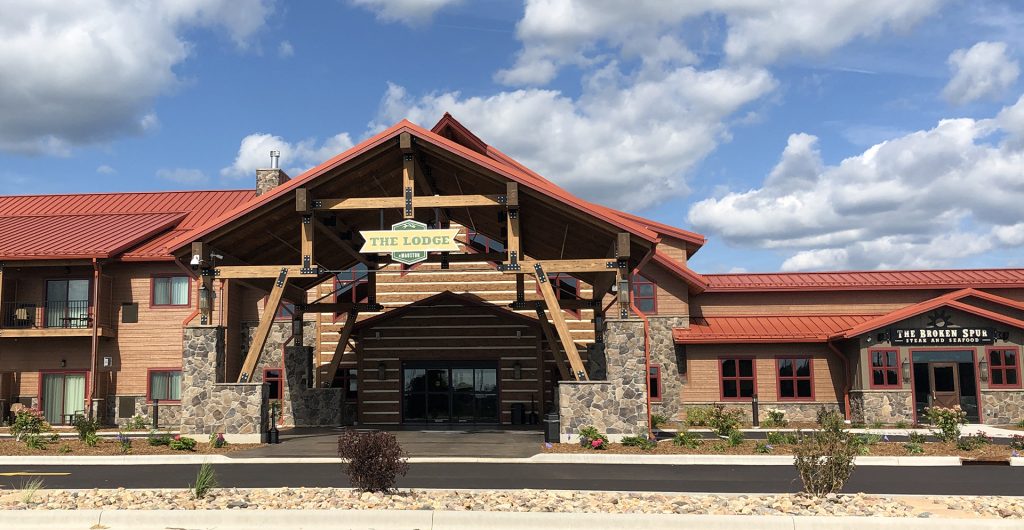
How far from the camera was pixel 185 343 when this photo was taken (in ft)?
71.0

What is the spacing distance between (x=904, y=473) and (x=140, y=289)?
994 inches

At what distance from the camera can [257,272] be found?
21.5m

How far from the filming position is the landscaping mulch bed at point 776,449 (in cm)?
1739

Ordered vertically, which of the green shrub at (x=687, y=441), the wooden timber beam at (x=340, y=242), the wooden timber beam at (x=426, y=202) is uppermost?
the wooden timber beam at (x=426, y=202)

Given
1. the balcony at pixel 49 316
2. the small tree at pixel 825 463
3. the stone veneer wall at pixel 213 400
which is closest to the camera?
the small tree at pixel 825 463

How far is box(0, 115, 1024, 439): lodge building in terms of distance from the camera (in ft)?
86.8

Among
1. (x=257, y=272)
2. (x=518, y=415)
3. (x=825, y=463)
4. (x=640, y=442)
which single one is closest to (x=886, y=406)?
(x=640, y=442)

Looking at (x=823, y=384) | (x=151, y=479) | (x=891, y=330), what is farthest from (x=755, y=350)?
(x=151, y=479)

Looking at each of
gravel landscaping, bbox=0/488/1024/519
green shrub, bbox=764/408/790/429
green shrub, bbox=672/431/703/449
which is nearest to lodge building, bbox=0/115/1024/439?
green shrub, bbox=764/408/790/429

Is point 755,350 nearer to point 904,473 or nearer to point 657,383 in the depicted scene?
point 657,383

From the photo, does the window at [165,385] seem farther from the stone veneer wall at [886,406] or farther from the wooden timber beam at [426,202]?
the stone veneer wall at [886,406]

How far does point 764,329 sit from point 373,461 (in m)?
20.5

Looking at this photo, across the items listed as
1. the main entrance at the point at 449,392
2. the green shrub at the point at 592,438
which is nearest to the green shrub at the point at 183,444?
the green shrub at the point at 592,438

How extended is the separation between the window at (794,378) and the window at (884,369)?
2.21m
